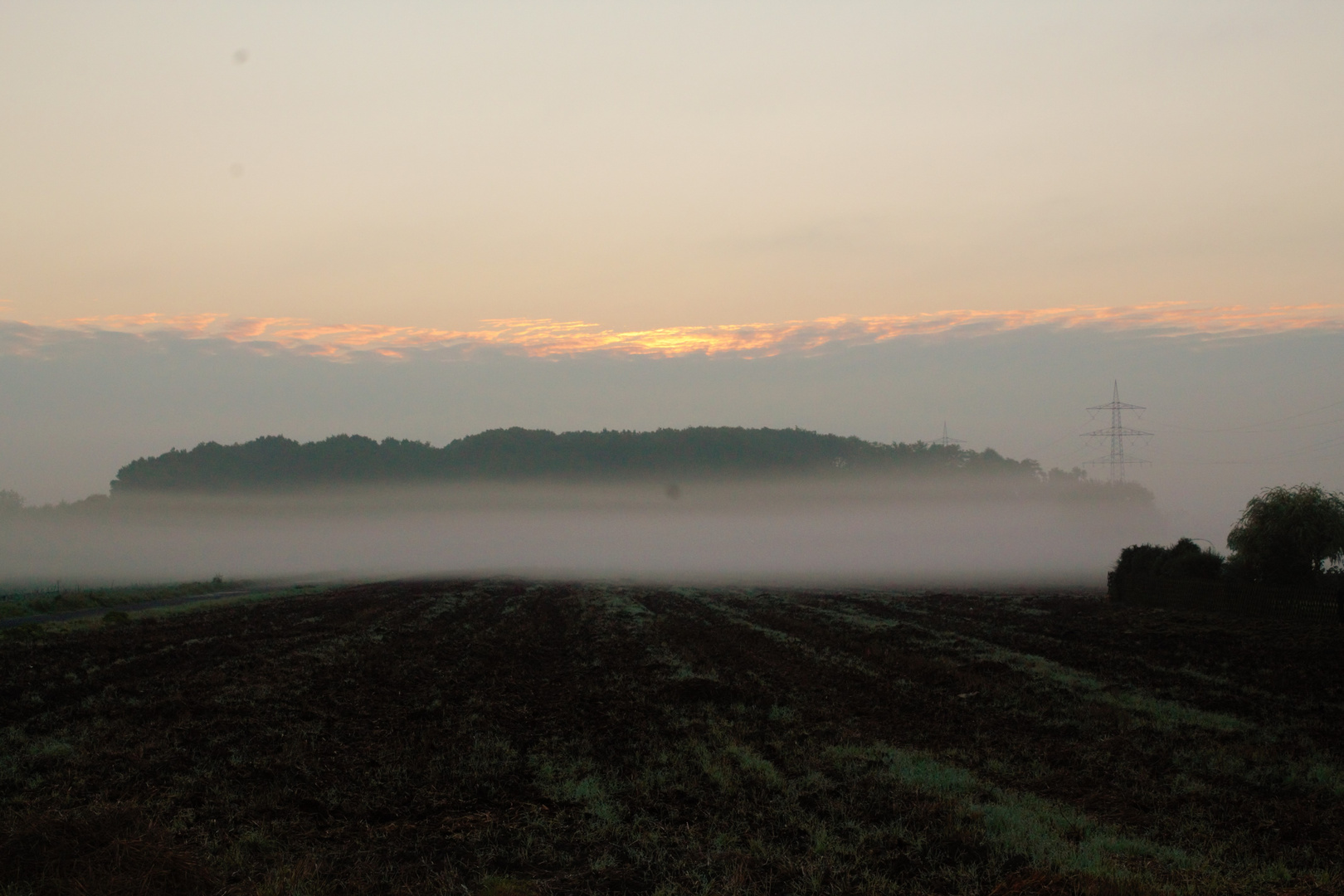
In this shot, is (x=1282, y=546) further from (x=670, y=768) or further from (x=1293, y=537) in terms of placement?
(x=670, y=768)

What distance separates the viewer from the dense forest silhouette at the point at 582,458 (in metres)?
190

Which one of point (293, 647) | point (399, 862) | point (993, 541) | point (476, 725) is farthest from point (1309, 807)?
point (993, 541)

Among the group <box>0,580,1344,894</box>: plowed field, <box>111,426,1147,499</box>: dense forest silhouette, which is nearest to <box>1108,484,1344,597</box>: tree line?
<box>0,580,1344,894</box>: plowed field

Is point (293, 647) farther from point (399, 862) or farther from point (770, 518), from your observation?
point (770, 518)

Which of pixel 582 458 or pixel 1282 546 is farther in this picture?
pixel 582 458

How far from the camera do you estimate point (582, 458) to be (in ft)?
631

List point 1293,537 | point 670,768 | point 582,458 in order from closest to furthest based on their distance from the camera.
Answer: point 670,768 → point 1293,537 → point 582,458

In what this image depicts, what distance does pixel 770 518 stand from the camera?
177 metres

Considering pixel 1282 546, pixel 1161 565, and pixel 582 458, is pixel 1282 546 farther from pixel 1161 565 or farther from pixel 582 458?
pixel 582 458

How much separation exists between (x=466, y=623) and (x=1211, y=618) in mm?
27337

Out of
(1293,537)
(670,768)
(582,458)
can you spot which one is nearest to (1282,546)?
(1293,537)

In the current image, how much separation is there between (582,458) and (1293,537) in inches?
6335

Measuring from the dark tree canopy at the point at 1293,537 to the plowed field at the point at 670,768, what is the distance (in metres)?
15.4

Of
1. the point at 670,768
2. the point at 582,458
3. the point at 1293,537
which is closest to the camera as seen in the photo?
the point at 670,768
